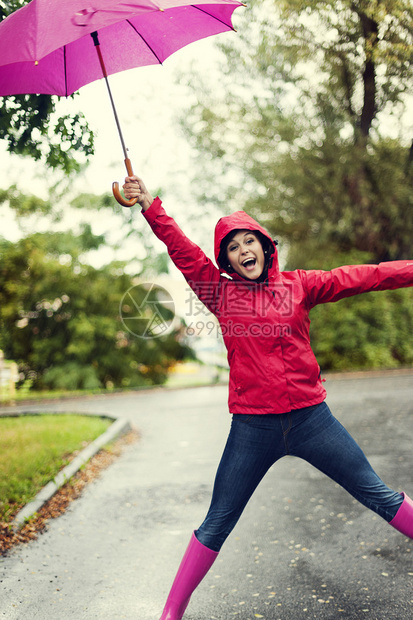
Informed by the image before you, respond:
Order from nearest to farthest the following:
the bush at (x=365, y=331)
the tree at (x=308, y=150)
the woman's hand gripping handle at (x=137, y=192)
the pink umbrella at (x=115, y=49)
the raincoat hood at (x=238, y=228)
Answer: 1. the woman's hand gripping handle at (x=137, y=192)
2. the raincoat hood at (x=238, y=228)
3. the pink umbrella at (x=115, y=49)
4. the tree at (x=308, y=150)
5. the bush at (x=365, y=331)

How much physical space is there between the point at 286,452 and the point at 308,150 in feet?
51.0

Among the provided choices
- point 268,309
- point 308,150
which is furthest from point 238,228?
point 308,150

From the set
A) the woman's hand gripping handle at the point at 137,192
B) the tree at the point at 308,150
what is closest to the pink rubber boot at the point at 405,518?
the woman's hand gripping handle at the point at 137,192

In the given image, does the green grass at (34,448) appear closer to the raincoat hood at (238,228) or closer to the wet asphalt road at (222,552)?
the wet asphalt road at (222,552)

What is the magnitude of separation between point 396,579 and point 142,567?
5.31ft

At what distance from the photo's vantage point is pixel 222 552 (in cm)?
428

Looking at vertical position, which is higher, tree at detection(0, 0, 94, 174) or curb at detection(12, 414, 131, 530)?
tree at detection(0, 0, 94, 174)

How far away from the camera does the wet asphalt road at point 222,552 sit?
11.2ft

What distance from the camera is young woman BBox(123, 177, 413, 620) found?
2.94m

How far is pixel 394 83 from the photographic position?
11898mm

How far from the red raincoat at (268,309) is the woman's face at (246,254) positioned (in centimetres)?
5

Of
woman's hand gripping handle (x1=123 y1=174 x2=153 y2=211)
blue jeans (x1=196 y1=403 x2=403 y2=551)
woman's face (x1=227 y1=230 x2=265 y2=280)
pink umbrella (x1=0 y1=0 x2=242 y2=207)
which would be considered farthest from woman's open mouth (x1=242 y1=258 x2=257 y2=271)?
pink umbrella (x1=0 y1=0 x2=242 y2=207)

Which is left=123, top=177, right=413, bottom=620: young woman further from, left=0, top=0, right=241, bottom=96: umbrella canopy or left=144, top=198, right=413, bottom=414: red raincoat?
left=0, top=0, right=241, bottom=96: umbrella canopy

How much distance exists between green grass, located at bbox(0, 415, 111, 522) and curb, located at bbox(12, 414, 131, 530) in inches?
2.6
